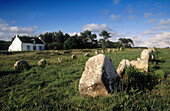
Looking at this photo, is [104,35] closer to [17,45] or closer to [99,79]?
[17,45]

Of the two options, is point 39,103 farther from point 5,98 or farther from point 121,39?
point 121,39

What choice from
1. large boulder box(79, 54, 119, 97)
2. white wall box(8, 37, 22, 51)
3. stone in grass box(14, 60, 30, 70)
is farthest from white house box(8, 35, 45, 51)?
large boulder box(79, 54, 119, 97)

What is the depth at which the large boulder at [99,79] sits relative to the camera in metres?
4.51

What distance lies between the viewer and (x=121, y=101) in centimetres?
394

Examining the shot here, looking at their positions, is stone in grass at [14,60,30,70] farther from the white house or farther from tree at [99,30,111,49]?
tree at [99,30,111,49]

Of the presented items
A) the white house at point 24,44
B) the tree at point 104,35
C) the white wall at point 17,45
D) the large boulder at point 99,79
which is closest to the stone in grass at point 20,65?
the large boulder at point 99,79

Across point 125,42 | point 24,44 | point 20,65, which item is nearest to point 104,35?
point 125,42

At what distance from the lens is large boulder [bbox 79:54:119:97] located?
14.8 ft

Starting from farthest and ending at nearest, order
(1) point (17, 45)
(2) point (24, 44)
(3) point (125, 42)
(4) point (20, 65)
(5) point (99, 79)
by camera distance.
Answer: (3) point (125, 42) → (1) point (17, 45) → (2) point (24, 44) → (4) point (20, 65) → (5) point (99, 79)

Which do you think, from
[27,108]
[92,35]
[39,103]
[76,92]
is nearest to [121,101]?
[76,92]

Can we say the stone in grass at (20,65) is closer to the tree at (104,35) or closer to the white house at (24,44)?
the white house at (24,44)

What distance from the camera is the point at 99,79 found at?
14.7 ft

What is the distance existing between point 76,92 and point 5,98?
4.05m

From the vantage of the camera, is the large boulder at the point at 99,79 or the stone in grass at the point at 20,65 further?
the stone in grass at the point at 20,65
